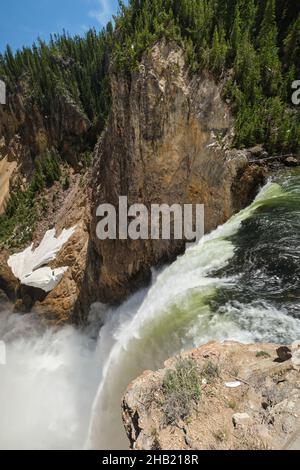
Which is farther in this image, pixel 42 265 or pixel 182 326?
pixel 42 265

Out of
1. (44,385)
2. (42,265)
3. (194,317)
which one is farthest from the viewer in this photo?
(42,265)

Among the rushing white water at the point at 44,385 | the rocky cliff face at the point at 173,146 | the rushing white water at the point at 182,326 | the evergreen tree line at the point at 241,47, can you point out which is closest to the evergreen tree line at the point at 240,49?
Result: the evergreen tree line at the point at 241,47

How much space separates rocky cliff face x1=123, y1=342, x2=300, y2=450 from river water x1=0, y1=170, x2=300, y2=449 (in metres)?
0.99

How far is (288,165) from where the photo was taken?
10422 mm

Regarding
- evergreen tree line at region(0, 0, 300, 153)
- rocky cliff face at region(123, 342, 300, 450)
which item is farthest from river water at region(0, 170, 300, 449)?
evergreen tree line at region(0, 0, 300, 153)

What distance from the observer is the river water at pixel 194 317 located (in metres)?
5.70

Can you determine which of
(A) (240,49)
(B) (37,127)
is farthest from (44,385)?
(B) (37,127)

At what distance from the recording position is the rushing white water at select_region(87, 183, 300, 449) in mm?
5406

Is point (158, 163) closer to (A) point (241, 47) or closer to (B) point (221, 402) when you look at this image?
(A) point (241, 47)

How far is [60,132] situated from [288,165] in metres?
23.3

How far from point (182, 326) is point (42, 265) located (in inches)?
535

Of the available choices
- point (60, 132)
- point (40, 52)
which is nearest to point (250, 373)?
point (60, 132)

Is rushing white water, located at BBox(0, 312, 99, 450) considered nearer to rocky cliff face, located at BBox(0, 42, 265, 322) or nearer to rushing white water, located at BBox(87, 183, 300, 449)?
rushing white water, located at BBox(87, 183, 300, 449)

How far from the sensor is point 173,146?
11.7 meters
